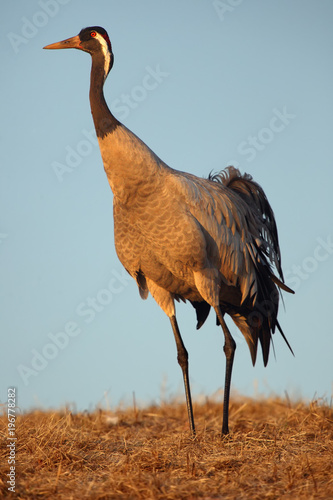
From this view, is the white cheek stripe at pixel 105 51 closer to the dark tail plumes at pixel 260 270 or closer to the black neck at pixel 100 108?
the black neck at pixel 100 108

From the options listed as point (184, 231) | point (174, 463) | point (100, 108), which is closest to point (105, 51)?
point (100, 108)

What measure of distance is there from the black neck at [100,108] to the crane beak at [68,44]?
448 millimetres

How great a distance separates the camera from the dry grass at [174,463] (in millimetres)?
2994

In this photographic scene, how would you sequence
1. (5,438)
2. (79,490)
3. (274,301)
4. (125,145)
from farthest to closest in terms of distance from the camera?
(274,301) < (125,145) < (5,438) < (79,490)

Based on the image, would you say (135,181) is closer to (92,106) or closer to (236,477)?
(92,106)

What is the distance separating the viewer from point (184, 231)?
4410mm

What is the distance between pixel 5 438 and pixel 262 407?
3.47 metres

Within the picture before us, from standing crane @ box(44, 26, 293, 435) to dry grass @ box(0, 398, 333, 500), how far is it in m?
0.54

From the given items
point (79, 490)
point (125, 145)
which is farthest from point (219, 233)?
point (79, 490)

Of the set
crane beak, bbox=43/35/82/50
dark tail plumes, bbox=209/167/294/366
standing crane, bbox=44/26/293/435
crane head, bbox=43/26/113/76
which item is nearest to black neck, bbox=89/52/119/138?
standing crane, bbox=44/26/293/435

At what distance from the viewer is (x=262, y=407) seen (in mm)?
6582

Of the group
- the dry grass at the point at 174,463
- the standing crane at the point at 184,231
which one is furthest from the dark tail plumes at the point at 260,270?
the dry grass at the point at 174,463

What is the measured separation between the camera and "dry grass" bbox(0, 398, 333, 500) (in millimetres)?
2994

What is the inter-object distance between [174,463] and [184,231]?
1.69m
